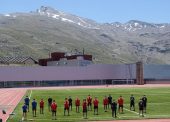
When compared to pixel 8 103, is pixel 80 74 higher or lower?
higher

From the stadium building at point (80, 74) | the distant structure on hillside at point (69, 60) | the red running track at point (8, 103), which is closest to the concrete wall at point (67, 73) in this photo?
the stadium building at point (80, 74)

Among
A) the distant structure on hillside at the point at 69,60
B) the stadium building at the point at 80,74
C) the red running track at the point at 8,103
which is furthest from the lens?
the distant structure on hillside at the point at 69,60

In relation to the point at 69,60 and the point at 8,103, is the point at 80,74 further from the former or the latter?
the point at 8,103

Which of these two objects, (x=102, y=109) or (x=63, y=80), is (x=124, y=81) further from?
(x=102, y=109)

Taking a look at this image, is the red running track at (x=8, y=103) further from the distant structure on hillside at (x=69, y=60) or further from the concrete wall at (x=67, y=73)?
the distant structure on hillside at (x=69, y=60)

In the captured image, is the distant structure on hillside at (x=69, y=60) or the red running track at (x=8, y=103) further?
the distant structure on hillside at (x=69, y=60)

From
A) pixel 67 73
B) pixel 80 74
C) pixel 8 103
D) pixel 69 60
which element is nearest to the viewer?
pixel 8 103

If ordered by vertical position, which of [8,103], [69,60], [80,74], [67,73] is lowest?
[8,103]

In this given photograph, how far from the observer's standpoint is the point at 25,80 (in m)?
122

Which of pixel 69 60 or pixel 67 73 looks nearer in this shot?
pixel 67 73

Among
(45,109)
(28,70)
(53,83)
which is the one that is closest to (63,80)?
(53,83)

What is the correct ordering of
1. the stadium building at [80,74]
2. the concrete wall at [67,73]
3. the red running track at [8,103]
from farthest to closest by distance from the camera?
the stadium building at [80,74], the concrete wall at [67,73], the red running track at [8,103]

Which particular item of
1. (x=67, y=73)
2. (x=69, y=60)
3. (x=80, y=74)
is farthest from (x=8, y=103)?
(x=69, y=60)

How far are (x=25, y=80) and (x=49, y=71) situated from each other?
7.75m
